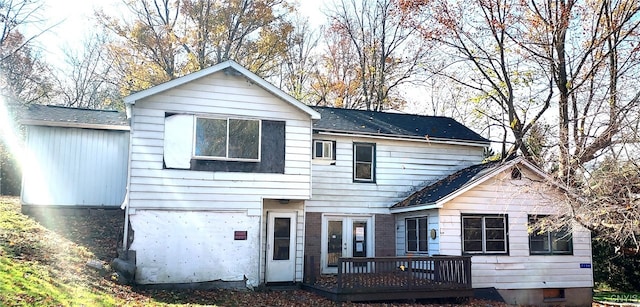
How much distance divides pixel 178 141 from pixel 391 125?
26.0ft

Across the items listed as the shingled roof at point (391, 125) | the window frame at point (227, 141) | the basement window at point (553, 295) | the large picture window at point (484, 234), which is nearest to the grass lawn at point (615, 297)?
the basement window at point (553, 295)

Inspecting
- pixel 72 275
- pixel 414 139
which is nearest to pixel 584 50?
pixel 414 139

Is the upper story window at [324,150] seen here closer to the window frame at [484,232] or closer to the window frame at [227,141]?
the window frame at [227,141]

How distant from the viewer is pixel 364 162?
680 inches

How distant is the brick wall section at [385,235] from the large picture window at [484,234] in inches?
109

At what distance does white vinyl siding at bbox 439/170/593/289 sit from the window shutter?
7.41 m

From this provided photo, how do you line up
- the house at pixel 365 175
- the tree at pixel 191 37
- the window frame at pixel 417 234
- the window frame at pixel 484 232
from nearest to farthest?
the window frame at pixel 484 232 < the window frame at pixel 417 234 < the house at pixel 365 175 < the tree at pixel 191 37

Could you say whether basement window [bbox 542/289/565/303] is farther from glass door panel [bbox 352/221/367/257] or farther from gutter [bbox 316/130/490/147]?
glass door panel [bbox 352/221/367/257]

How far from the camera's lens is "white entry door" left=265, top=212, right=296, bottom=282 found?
1516 cm

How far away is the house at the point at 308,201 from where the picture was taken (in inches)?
536

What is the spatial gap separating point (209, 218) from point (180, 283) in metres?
1.83

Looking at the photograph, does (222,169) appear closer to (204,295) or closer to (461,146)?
(204,295)

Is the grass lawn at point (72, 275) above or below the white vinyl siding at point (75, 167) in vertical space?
below

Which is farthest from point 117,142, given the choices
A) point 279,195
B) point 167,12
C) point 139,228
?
point 167,12
